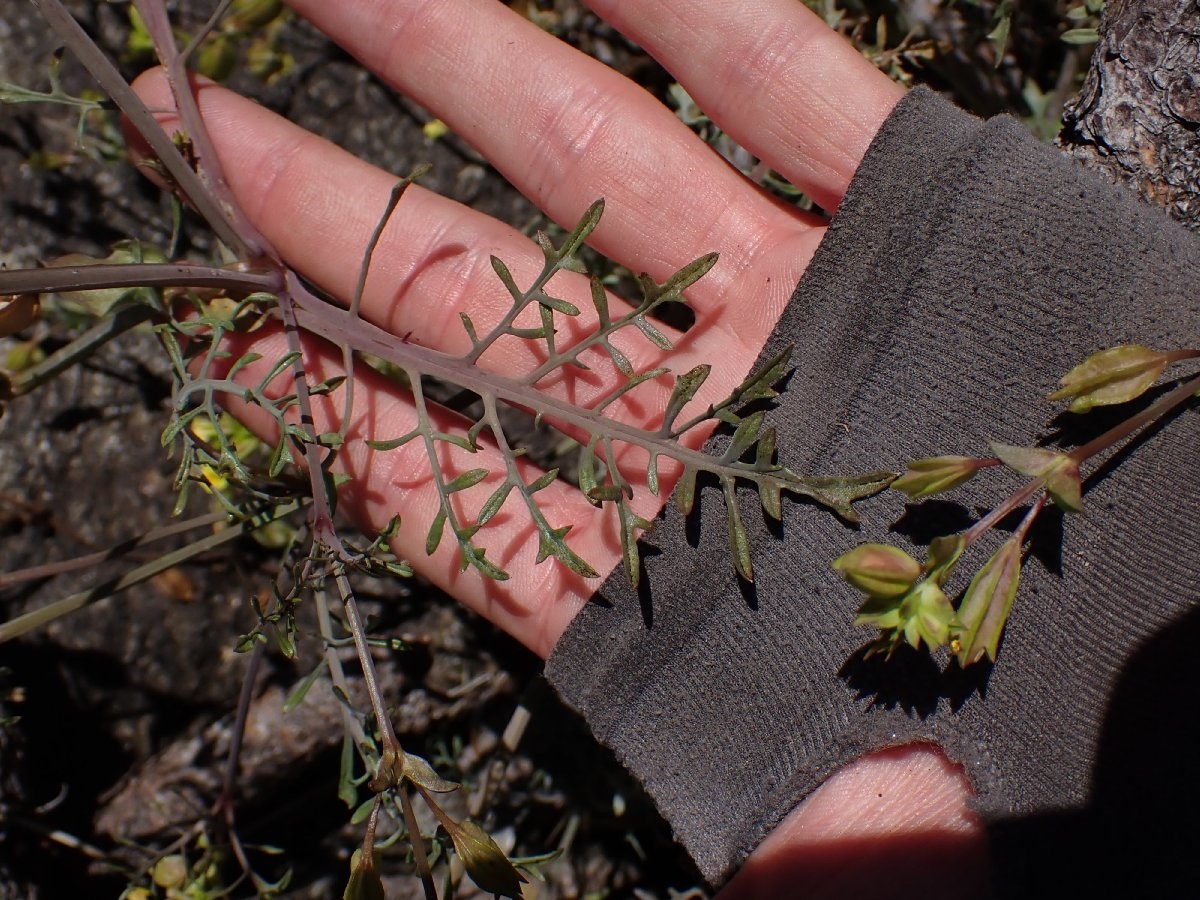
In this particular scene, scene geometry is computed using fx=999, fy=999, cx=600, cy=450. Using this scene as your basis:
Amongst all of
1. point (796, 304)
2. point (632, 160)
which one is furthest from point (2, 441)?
point (796, 304)

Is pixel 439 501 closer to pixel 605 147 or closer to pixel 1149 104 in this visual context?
pixel 605 147

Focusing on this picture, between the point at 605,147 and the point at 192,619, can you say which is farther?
the point at 192,619

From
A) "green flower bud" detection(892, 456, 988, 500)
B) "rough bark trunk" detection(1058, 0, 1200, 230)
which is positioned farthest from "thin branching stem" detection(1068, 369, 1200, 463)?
"rough bark trunk" detection(1058, 0, 1200, 230)

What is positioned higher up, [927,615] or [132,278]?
[927,615]

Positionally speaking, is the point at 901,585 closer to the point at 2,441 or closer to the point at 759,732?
the point at 759,732

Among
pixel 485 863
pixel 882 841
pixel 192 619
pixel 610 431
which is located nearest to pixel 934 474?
pixel 610 431

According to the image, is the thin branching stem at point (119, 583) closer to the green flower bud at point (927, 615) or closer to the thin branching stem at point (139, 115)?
the thin branching stem at point (139, 115)

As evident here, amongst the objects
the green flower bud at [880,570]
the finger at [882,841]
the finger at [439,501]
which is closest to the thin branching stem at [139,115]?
the finger at [439,501]
